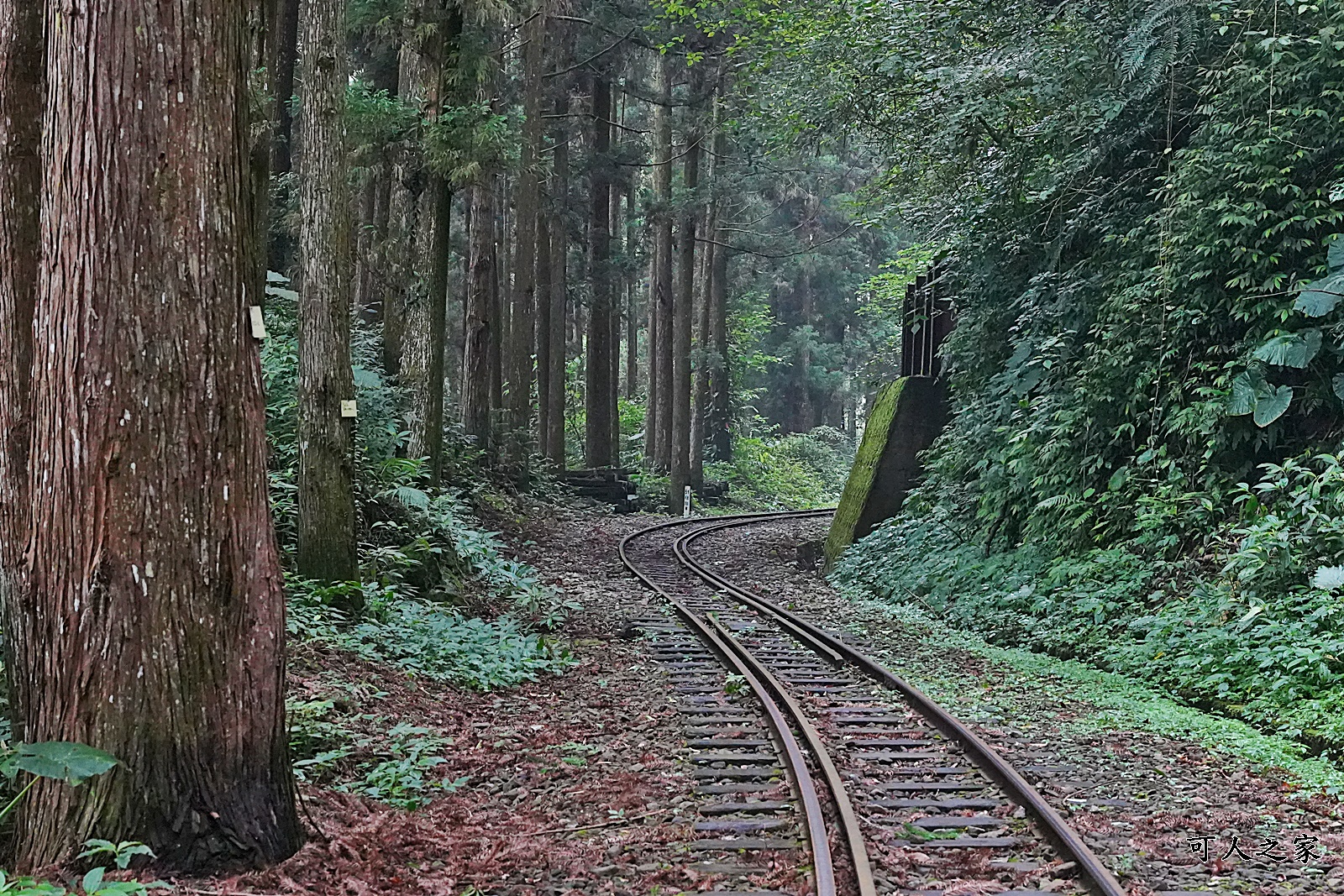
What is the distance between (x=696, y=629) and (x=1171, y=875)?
729 centimetres

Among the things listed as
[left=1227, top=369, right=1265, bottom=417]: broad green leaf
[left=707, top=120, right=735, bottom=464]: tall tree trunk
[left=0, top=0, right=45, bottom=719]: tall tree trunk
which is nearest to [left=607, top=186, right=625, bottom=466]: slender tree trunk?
[left=707, top=120, right=735, bottom=464]: tall tree trunk

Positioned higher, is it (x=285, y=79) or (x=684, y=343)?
(x=285, y=79)

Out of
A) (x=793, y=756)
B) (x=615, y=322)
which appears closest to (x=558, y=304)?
(x=615, y=322)

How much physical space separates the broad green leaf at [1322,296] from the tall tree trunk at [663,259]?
17.5 m

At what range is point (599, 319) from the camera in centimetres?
2950

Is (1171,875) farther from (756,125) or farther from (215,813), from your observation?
(756,125)

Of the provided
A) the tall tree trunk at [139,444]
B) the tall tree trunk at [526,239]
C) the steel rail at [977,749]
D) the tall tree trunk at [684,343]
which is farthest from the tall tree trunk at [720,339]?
the tall tree trunk at [139,444]

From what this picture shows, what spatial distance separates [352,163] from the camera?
571 inches

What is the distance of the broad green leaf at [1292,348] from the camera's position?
10641 mm

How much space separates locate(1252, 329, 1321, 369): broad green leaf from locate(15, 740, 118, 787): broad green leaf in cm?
1060

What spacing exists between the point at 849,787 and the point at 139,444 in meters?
4.30

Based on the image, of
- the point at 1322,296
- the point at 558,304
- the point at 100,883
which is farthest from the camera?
the point at 558,304

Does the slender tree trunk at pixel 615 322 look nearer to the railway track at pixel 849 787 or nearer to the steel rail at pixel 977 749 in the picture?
the steel rail at pixel 977 749

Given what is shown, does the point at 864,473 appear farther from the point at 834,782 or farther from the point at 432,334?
the point at 834,782
